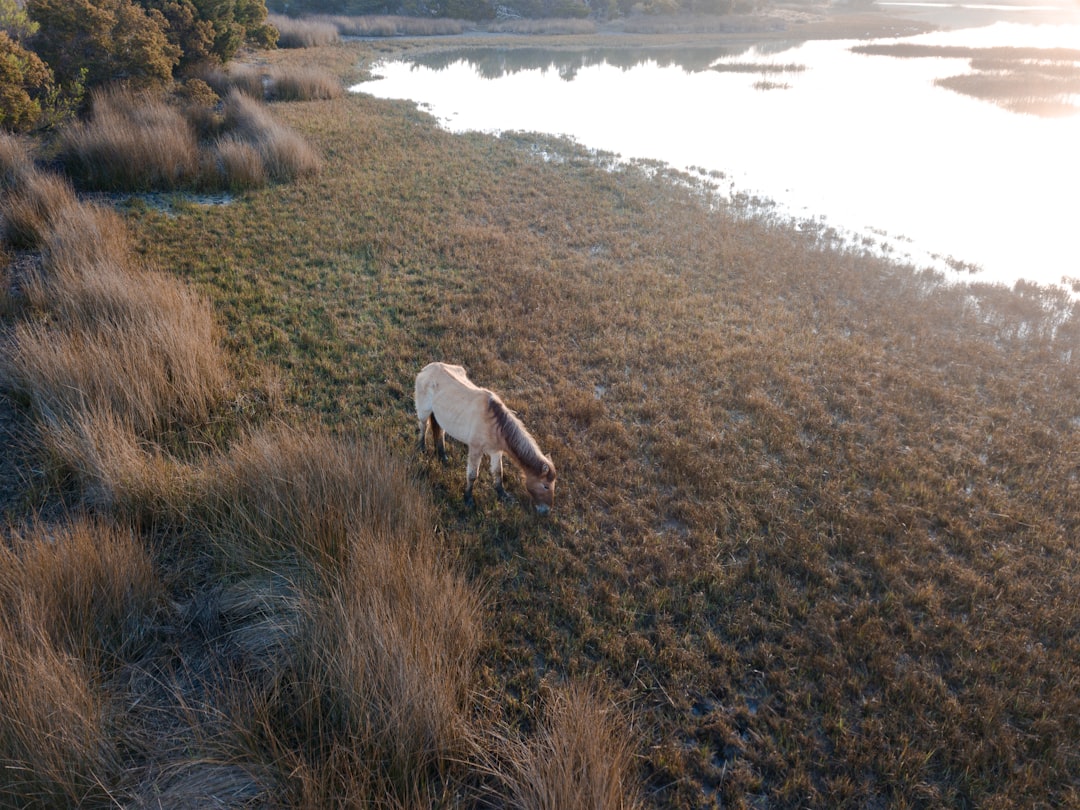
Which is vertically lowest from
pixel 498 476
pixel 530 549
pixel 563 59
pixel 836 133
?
pixel 530 549

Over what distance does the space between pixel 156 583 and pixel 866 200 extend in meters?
18.4

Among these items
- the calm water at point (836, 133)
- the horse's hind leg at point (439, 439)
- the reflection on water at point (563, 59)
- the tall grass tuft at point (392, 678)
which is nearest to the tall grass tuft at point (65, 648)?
the tall grass tuft at point (392, 678)

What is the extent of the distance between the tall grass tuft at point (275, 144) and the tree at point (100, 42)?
2381 mm

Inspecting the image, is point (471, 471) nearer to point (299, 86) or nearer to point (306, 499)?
point (306, 499)

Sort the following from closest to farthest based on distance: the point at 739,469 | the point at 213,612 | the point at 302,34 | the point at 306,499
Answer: the point at 213,612 < the point at 306,499 < the point at 739,469 < the point at 302,34

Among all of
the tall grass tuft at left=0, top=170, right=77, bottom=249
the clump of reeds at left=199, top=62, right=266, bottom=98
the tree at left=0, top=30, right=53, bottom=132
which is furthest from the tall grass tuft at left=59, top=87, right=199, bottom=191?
the clump of reeds at left=199, top=62, right=266, bottom=98

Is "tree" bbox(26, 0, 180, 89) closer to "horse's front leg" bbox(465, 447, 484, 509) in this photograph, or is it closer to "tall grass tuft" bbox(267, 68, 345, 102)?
"tall grass tuft" bbox(267, 68, 345, 102)

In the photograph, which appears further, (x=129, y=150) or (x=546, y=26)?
(x=546, y=26)

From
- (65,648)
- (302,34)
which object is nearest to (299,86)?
(302,34)

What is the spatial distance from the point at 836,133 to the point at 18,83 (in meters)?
25.4

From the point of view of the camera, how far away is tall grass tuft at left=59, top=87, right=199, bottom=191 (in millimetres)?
11648

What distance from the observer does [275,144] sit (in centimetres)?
1383

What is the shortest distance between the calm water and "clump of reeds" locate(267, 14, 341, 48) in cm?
672

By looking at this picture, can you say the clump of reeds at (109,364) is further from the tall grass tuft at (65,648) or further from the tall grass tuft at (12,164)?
the tall grass tuft at (12,164)
